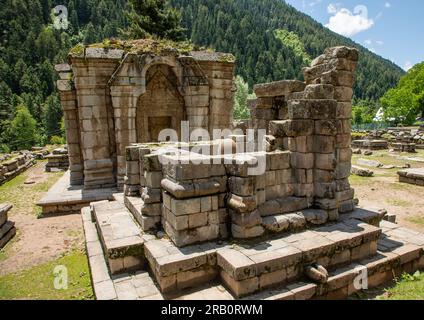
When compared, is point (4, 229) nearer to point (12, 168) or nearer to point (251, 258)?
point (251, 258)

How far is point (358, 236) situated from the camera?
519 cm

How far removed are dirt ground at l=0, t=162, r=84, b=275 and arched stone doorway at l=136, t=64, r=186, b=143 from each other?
4110 millimetres

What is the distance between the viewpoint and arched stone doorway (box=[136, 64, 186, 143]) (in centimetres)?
1120

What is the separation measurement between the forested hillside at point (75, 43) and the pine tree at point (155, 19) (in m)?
25.5

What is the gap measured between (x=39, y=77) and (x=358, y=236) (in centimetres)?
8432

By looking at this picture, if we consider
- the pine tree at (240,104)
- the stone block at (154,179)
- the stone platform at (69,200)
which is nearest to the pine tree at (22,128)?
the pine tree at (240,104)

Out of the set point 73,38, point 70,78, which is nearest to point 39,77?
point 73,38

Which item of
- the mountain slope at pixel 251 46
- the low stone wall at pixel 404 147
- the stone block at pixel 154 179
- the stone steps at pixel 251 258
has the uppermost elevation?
the mountain slope at pixel 251 46

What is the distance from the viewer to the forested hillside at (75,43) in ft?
194

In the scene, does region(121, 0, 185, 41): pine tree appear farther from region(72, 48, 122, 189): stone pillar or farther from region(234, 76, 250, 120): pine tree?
region(72, 48, 122, 189): stone pillar

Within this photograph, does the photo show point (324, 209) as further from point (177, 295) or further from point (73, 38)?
point (73, 38)

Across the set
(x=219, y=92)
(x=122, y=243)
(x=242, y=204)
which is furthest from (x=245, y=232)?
(x=219, y=92)

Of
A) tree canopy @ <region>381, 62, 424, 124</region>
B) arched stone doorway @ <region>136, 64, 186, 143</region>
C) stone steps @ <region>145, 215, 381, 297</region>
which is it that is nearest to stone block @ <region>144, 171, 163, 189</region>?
stone steps @ <region>145, 215, 381, 297</region>

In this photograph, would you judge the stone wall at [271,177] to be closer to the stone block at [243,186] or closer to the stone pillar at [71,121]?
the stone block at [243,186]
